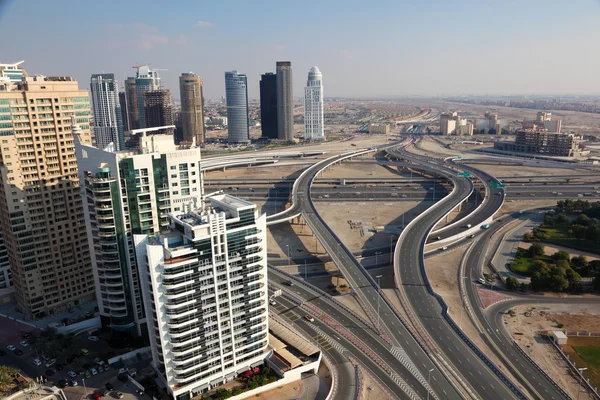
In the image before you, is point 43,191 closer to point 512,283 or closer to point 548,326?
point 512,283

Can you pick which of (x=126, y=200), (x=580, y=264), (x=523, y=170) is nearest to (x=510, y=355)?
(x=580, y=264)

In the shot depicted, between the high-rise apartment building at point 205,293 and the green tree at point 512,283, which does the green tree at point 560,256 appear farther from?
the high-rise apartment building at point 205,293

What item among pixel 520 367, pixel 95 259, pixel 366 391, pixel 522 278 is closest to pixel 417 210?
pixel 522 278

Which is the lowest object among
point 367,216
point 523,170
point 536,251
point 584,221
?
point 367,216

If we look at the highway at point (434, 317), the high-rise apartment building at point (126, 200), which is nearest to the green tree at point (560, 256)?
the highway at point (434, 317)

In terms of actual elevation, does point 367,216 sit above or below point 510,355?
above

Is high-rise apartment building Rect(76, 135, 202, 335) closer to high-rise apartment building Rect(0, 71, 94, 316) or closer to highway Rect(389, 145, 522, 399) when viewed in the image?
high-rise apartment building Rect(0, 71, 94, 316)

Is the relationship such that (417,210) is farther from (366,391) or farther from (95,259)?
(95,259)
